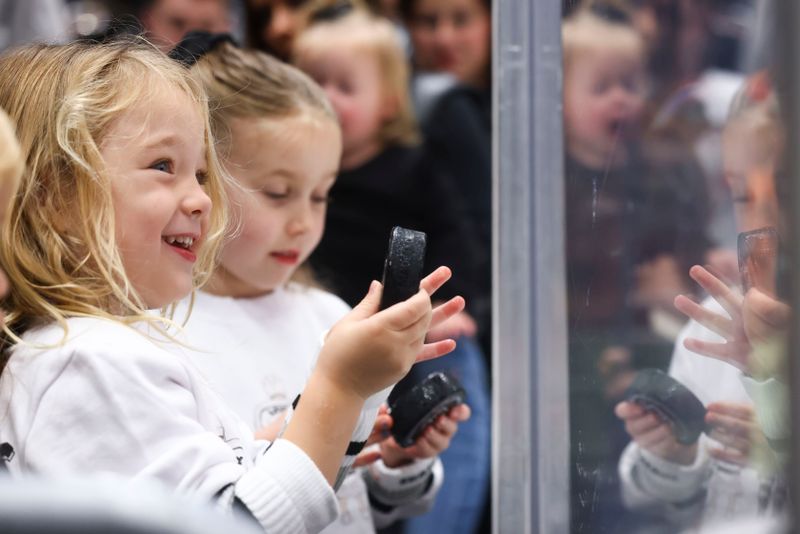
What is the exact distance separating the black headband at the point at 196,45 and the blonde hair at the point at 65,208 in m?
0.17

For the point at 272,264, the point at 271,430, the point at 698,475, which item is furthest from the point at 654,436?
the point at 272,264

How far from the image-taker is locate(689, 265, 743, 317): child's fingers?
59 centimetres

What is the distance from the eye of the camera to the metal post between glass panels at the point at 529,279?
38.7 inches

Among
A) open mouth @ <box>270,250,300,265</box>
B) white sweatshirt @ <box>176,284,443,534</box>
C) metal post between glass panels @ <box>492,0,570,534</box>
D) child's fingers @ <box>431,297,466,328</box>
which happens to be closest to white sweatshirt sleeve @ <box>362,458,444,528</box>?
white sweatshirt @ <box>176,284,443,534</box>

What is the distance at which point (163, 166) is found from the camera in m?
0.81

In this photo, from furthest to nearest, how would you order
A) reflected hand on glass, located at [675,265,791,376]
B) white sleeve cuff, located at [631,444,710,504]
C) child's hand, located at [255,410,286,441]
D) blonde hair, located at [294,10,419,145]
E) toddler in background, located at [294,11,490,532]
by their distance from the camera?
blonde hair, located at [294,10,419,145] < toddler in background, located at [294,11,490,532] < child's hand, located at [255,410,286,441] < white sleeve cuff, located at [631,444,710,504] < reflected hand on glass, located at [675,265,791,376]

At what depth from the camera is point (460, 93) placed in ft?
6.15

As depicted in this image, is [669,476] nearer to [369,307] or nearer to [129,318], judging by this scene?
[369,307]

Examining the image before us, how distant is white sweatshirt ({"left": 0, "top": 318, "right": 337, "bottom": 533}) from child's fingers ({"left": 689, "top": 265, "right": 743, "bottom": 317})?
0.92ft

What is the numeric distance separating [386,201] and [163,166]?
0.58m

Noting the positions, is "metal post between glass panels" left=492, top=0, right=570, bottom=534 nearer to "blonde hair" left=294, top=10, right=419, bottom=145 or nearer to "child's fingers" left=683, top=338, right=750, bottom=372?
"child's fingers" left=683, top=338, right=750, bottom=372

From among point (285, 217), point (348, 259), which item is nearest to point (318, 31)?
point (348, 259)

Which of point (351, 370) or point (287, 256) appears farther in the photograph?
point (287, 256)

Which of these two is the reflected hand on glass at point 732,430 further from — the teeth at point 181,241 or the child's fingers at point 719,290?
the teeth at point 181,241
